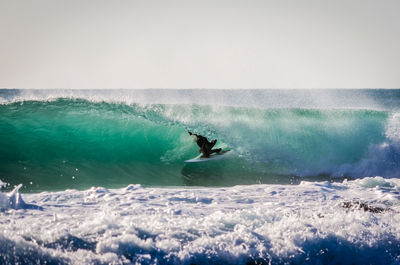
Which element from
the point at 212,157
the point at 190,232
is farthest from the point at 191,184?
the point at 190,232

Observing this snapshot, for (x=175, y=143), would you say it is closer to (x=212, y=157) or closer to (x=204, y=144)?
(x=204, y=144)

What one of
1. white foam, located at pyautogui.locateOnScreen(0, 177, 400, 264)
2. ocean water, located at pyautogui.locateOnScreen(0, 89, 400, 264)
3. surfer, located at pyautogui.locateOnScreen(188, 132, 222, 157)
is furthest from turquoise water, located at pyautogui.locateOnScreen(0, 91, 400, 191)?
white foam, located at pyautogui.locateOnScreen(0, 177, 400, 264)

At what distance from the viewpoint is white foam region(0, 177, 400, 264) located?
8.52 feet

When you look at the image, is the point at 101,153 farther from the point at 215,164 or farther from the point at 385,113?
the point at 385,113

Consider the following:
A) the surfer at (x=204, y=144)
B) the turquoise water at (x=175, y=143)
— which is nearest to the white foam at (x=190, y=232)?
the turquoise water at (x=175, y=143)

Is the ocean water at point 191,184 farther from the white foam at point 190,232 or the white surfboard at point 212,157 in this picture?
the white surfboard at point 212,157

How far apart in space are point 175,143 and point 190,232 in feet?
18.4

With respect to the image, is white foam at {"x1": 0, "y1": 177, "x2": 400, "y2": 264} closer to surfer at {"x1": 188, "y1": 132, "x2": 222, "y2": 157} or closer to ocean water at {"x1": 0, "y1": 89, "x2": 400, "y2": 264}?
ocean water at {"x1": 0, "y1": 89, "x2": 400, "y2": 264}

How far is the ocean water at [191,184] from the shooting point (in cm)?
274

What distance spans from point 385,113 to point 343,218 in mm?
8044

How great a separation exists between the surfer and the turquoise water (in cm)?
15

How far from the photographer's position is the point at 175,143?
8.52m

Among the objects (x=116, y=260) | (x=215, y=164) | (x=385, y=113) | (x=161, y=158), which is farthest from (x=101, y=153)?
(x=385, y=113)

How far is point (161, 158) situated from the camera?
8133 millimetres
